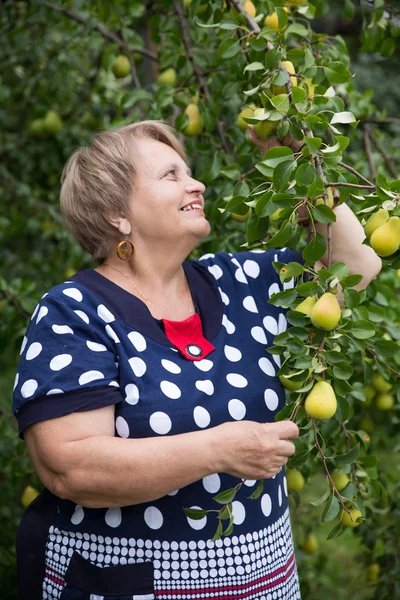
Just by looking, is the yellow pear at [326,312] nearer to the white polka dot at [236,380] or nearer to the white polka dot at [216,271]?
the white polka dot at [236,380]

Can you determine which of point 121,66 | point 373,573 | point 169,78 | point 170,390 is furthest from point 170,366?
point 373,573

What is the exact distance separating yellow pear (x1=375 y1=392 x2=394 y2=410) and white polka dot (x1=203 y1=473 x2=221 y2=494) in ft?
2.97

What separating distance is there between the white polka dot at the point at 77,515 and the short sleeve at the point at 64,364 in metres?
0.20

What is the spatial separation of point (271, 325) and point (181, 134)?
2.05 ft

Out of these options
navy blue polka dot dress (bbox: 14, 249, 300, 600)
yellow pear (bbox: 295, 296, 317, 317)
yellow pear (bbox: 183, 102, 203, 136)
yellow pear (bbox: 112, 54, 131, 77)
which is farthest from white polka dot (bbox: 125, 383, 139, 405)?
yellow pear (bbox: 112, 54, 131, 77)

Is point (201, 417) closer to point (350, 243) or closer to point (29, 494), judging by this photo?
point (350, 243)

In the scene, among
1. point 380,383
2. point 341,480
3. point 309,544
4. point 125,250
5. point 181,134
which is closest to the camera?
point 125,250

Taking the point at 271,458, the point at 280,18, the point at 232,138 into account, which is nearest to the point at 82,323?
the point at 271,458

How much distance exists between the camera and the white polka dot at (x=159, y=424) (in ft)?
4.26

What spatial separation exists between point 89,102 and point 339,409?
83.0 inches

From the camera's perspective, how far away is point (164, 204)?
4.86 feet

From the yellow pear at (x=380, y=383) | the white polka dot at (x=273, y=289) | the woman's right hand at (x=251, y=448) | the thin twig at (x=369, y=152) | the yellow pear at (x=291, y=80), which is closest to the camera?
the woman's right hand at (x=251, y=448)

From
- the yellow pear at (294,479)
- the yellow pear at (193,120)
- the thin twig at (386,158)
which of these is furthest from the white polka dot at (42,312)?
the thin twig at (386,158)

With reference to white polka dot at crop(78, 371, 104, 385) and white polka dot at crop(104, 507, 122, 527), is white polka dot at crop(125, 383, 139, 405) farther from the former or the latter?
white polka dot at crop(104, 507, 122, 527)
